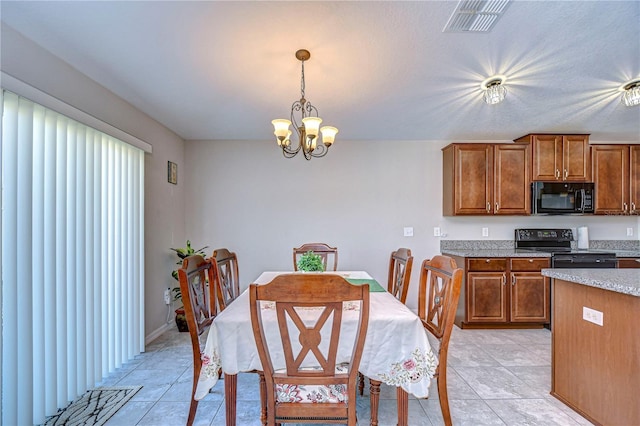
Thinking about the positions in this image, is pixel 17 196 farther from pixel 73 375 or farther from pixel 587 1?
pixel 587 1

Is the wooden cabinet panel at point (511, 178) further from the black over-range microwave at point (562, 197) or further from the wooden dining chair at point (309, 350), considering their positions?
the wooden dining chair at point (309, 350)

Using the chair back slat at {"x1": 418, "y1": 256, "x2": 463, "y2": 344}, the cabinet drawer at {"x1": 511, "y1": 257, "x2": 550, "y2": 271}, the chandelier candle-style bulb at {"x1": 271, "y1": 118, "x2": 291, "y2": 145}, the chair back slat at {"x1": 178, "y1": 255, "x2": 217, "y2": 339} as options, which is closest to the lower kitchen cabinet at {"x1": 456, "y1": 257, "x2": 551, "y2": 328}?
the cabinet drawer at {"x1": 511, "y1": 257, "x2": 550, "y2": 271}

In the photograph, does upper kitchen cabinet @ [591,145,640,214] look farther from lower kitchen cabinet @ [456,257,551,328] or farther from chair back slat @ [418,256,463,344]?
chair back slat @ [418,256,463,344]

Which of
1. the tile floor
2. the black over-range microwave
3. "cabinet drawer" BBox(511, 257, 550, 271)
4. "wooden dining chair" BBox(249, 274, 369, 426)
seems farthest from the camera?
the black over-range microwave

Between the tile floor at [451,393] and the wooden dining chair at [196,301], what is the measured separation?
34 cm

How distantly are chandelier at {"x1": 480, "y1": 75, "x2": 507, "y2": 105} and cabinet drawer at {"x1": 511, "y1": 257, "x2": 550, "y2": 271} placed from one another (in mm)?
1929

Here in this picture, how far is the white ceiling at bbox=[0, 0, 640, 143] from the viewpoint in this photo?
1.57 metres

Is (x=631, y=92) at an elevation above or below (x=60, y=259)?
above

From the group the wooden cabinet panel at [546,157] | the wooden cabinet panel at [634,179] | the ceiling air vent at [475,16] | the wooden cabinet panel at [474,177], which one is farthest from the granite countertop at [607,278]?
the wooden cabinet panel at [634,179]

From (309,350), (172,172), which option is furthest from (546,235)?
(172,172)

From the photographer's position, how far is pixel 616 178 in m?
3.67

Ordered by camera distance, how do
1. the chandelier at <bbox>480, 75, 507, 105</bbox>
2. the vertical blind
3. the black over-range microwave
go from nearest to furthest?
the vertical blind
the chandelier at <bbox>480, 75, 507, 105</bbox>
the black over-range microwave

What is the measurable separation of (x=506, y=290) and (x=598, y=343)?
170cm

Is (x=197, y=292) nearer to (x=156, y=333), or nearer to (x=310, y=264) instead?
(x=310, y=264)
